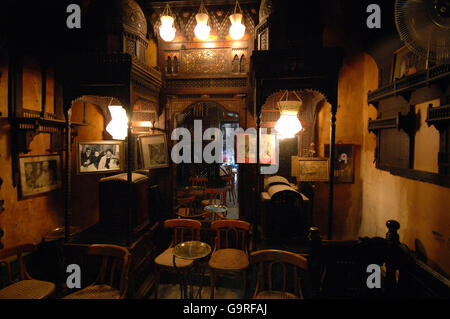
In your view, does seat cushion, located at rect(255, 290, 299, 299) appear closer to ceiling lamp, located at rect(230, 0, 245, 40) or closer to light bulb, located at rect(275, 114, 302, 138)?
light bulb, located at rect(275, 114, 302, 138)

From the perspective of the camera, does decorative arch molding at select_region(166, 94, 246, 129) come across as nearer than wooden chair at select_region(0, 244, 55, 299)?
No

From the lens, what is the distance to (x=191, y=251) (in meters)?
4.35

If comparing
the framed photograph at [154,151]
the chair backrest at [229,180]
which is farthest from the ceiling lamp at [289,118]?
the chair backrest at [229,180]

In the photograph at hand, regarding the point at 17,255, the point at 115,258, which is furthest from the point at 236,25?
the point at 17,255

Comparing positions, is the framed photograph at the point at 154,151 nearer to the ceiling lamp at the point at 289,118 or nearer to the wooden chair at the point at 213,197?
the wooden chair at the point at 213,197

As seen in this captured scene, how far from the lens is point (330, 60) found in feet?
14.4

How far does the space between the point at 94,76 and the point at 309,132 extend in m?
5.27

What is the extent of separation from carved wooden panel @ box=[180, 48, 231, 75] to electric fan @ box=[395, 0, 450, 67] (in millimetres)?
3784

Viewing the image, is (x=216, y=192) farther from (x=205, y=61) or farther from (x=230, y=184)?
(x=205, y=61)

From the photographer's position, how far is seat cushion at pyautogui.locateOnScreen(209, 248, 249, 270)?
4375mm

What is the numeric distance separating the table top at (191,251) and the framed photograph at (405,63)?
4.34 m

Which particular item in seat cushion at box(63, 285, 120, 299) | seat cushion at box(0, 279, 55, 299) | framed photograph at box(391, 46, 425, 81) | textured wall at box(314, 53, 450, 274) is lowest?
seat cushion at box(63, 285, 120, 299)

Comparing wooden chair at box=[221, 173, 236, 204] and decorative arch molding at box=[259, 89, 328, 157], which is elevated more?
decorative arch molding at box=[259, 89, 328, 157]

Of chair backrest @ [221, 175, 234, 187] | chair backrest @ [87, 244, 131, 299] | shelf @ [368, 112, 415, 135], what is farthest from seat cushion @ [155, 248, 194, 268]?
chair backrest @ [221, 175, 234, 187]
